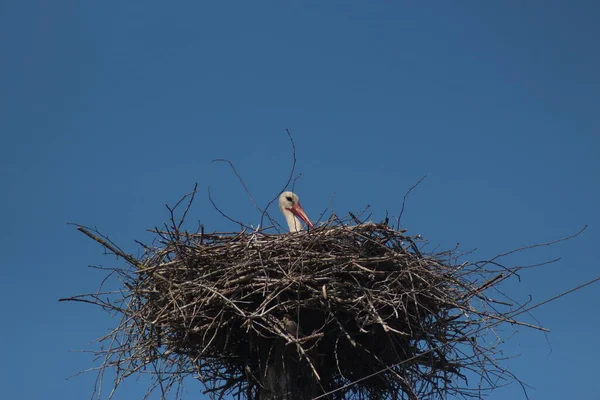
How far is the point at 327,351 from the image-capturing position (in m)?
5.96

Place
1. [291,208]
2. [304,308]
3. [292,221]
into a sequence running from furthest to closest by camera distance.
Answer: [291,208] < [292,221] < [304,308]

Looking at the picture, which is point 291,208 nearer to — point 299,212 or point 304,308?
point 299,212

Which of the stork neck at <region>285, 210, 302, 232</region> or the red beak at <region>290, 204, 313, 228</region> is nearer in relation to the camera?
the stork neck at <region>285, 210, 302, 232</region>

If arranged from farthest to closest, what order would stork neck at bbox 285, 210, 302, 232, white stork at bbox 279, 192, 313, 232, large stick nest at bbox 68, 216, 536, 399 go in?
white stork at bbox 279, 192, 313, 232 < stork neck at bbox 285, 210, 302, 232 < large stick nest at bbox 68, 216, 536, 399

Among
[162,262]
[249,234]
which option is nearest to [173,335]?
[162,262]

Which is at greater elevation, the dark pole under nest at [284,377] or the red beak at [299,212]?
the red beak at [299,212]

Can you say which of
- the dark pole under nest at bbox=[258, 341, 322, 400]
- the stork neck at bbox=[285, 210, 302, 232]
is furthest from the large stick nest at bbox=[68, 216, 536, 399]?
the stork neck at bbox=[285, 210, 302, 232]

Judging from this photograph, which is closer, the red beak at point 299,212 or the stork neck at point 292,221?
the stork neck at point 292,221

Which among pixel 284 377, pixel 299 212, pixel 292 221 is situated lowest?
pixel 284 377

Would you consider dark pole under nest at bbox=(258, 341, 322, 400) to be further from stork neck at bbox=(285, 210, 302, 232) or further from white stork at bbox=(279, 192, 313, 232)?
white stork at bbox=(279, 192, 313, 232)

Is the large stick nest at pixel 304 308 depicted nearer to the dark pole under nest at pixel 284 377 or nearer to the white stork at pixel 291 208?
the dark pole under nest at pixel 284 377

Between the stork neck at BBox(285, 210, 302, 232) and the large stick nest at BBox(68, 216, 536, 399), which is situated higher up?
the stork neck at BBox(285, 210, 302, 232)

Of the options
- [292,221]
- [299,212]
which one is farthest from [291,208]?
[292,221]

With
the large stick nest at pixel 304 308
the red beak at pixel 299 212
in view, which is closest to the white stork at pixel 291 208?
the red beak at pixel 299 212
